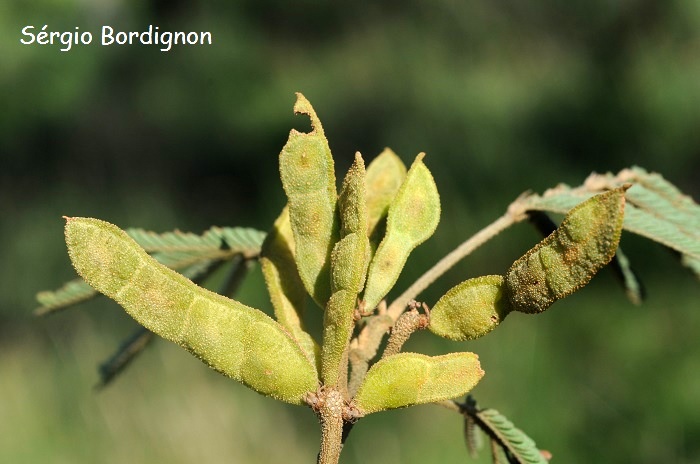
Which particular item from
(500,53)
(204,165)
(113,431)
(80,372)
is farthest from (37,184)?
(500,53)

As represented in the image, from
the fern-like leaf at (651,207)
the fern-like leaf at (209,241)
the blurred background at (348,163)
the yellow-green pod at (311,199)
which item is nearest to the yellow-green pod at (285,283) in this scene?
the yellow-green pod at (311,199)

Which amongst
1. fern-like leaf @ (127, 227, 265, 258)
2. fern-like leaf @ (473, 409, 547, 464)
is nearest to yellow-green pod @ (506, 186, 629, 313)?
fern-like leaf @ (473, 409, 547, 464)

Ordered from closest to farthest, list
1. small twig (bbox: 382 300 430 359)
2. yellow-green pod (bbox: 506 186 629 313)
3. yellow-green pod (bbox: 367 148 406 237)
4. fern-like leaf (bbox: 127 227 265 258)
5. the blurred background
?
yellow-green pod (bbox: 506 186 629 313), small twig (bbox: 382 300 430 359), yellow-green pod (bbox: 367 148 406 237), fern-like leaf (bbox: 127 227 265 258), the blurred background

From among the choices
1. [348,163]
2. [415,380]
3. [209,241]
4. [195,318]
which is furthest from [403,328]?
[348,163]

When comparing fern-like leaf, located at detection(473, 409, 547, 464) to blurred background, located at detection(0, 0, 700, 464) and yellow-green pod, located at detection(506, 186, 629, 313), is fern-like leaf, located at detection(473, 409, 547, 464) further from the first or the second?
blurred background, located at detection(0, 0, 700, 464)

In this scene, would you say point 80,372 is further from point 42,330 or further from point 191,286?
point 191,286

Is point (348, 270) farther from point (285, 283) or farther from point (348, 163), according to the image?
point (348, 163)
